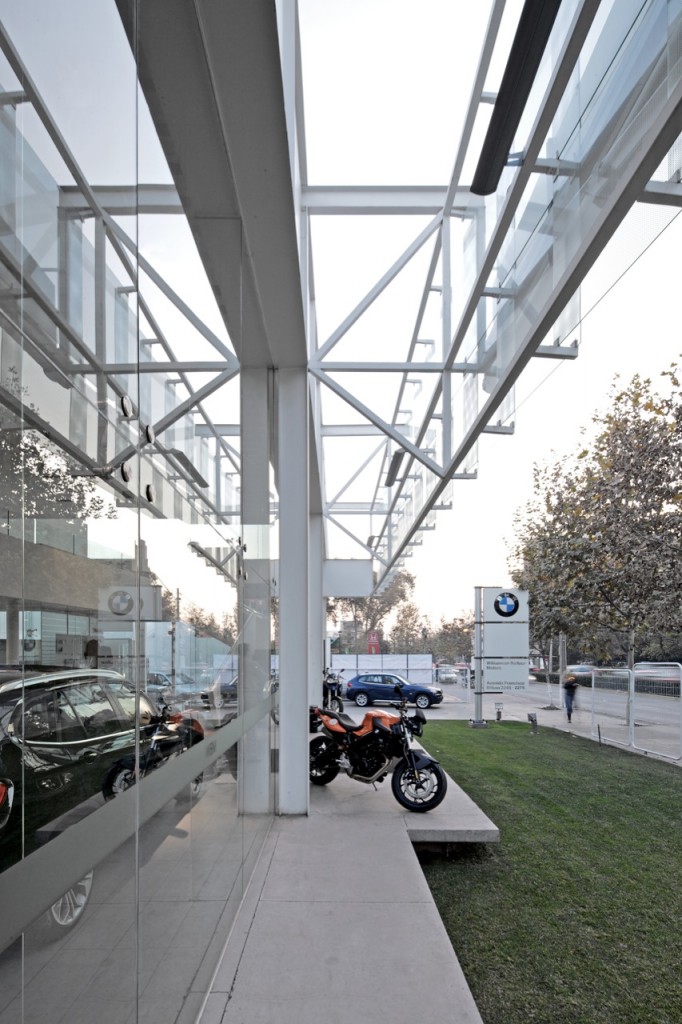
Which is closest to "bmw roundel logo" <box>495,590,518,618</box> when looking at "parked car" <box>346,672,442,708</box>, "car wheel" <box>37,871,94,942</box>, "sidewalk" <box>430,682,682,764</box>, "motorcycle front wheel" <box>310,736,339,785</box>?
"sidewalk" <box>430,682,682,764</box>

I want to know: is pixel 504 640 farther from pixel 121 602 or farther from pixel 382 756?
pixel 121 602

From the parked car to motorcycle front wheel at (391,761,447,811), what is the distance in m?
21.4

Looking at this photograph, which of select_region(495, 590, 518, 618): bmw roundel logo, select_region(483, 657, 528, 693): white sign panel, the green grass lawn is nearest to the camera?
the green grass lawn

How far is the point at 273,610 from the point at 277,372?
2.05 m

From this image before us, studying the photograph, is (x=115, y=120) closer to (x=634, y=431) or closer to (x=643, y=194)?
(x=643, y=194)

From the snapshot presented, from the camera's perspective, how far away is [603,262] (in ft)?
13.2

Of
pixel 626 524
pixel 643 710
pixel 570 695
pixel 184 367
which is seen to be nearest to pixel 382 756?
pixel 184 367

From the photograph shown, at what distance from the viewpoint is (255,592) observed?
220 inches

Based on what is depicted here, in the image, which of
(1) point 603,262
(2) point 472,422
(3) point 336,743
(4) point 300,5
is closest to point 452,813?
(3) point 336,743

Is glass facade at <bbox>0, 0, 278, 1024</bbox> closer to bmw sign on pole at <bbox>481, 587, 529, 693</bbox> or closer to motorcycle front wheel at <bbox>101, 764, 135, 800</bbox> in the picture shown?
motorcycle front wheel at <bbox>101, 764, 135, 800</bbox>

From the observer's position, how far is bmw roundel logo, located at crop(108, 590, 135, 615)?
6.42 feet

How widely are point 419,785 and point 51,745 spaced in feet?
20.7

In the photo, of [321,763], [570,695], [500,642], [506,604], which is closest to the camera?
[321,763]

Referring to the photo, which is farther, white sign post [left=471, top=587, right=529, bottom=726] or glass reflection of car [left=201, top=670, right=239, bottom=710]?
white sign post [left=471, top=587, right=529, bottom=726]
